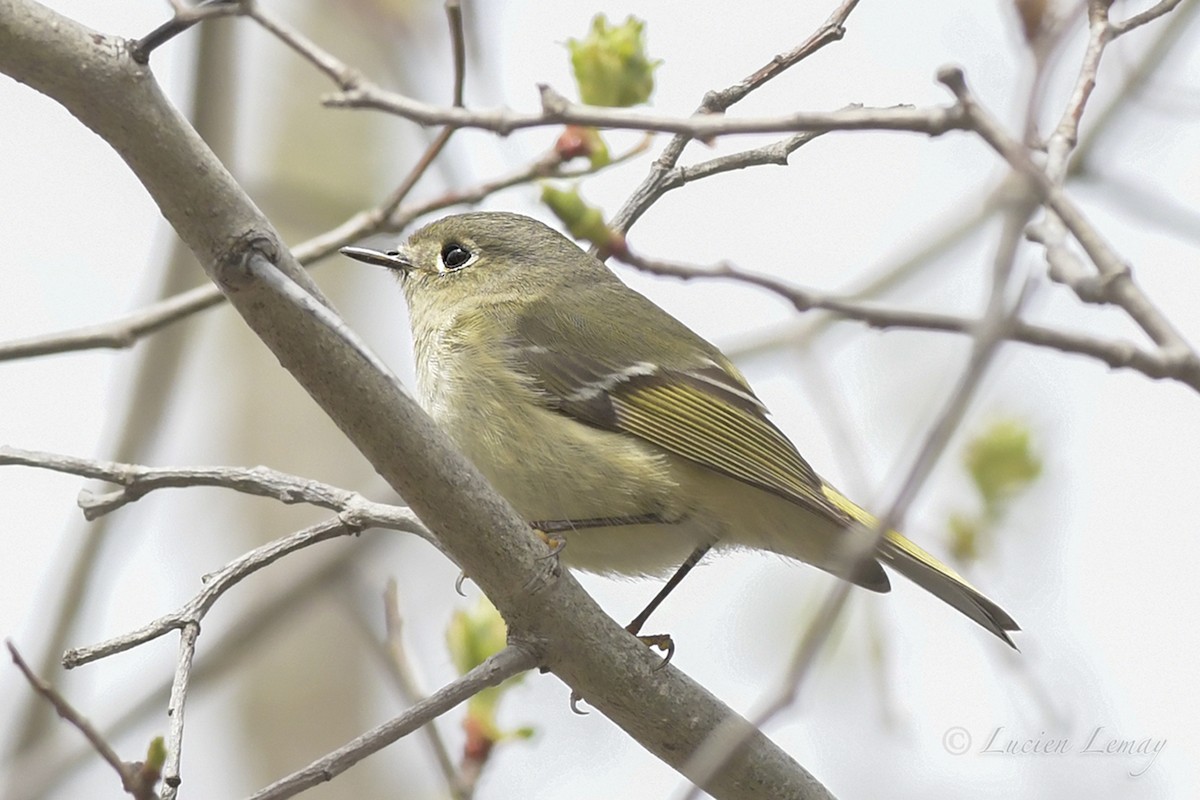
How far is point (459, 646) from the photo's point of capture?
3082mm

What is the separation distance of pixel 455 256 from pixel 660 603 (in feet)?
4.32

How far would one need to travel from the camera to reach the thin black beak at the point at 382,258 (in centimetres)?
365

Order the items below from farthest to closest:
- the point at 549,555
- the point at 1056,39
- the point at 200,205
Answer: the point at 549,555 → the point at 200,205 → the point at 1056,39

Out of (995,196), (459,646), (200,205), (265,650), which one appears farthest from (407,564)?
(995,196)

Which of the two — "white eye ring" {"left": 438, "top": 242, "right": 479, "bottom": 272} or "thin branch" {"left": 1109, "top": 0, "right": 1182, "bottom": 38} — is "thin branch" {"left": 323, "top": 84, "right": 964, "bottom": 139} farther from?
"white eye ring" {"left": 438, "top": 242, "right": 479, "bottom": 272}

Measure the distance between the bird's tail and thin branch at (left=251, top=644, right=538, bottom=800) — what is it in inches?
36.7

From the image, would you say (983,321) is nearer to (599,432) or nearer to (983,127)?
(983,127)

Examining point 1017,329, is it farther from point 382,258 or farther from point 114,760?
point 382,258

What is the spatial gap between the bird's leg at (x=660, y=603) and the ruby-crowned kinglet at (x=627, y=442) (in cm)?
2

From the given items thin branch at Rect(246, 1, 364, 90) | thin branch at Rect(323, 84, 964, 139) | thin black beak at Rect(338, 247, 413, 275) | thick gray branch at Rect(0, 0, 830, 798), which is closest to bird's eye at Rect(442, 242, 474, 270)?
thin black beak at Rect(338, 247, 413, 275)

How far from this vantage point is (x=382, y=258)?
3.78m

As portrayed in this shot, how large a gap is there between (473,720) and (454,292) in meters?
1.23

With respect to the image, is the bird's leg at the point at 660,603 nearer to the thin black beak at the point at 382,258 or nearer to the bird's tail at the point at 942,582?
the bird's tail at the point at 942,582

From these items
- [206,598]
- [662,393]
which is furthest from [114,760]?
[662,393]
